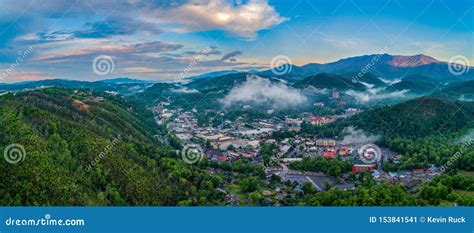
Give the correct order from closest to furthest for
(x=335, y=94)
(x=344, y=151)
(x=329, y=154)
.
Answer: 1. (x=329, y=154)
2. (x=344, y=151)
3. (x=335, y=94)

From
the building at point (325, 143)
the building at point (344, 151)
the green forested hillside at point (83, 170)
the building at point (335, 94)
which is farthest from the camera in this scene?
the building at point (335, 94)

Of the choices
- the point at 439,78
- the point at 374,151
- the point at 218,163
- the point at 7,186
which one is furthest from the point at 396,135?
the point at 439,78

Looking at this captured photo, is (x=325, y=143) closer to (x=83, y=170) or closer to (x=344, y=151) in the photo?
(x=344, y=151)

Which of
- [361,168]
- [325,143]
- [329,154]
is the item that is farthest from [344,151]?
[361,168]

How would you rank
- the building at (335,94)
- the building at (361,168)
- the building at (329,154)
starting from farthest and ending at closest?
the building at (335,94)
the building at (329,154)
the building at (361,168)

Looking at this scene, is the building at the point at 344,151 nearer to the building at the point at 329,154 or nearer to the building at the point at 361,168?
the building at the point at 329,154

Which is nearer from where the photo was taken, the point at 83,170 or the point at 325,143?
the point at 83,170

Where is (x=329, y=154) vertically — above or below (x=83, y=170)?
above

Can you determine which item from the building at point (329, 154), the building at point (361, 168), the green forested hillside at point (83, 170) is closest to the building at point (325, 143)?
the building at point (329, 154)

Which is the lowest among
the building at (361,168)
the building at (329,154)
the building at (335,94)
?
the building at (361,168)
